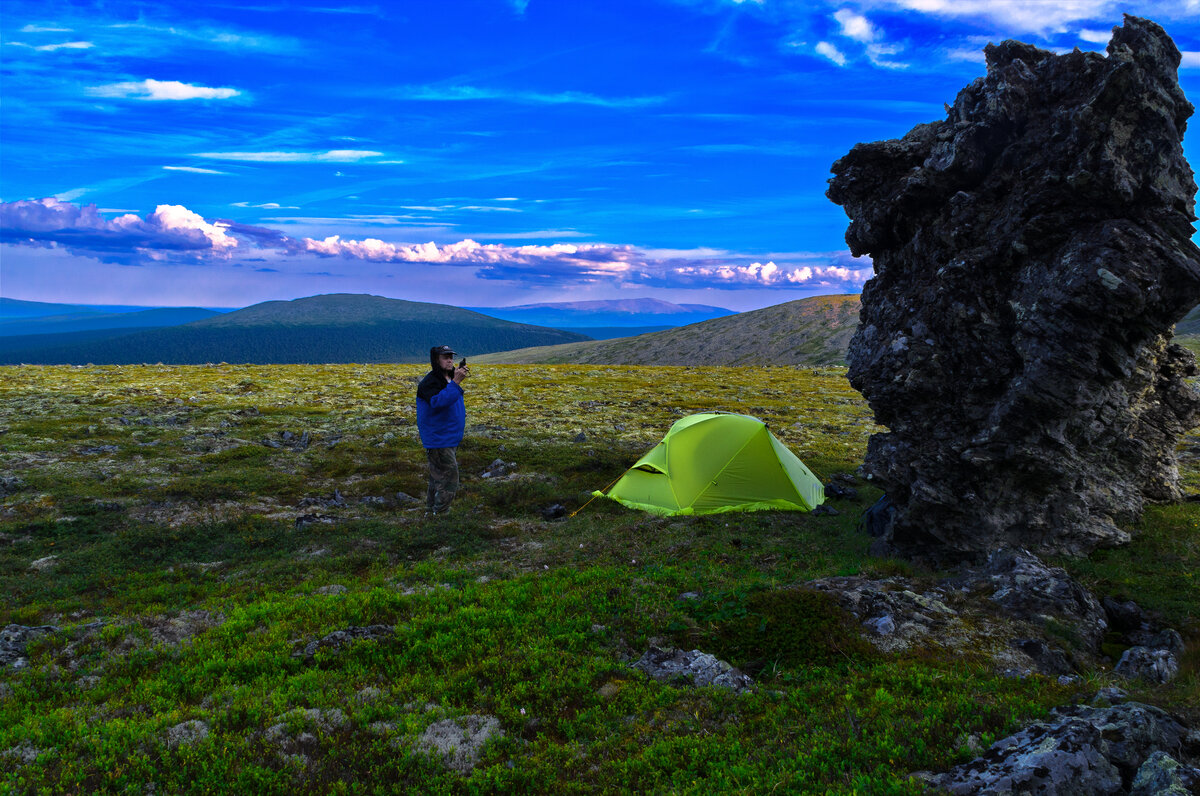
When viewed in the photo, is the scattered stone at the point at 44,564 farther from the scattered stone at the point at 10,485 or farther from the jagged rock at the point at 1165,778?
the jagged rock at the point at 1165,778

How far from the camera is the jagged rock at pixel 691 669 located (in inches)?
377

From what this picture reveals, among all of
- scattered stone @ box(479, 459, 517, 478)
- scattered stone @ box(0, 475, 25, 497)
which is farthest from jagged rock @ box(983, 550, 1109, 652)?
scattered stone @ box(0, 475, 25, 497)

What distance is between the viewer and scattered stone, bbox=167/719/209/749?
316 inches

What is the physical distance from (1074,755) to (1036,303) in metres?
10.9

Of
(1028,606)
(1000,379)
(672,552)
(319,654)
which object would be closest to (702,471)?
(672,552)

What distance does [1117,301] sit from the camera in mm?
12664

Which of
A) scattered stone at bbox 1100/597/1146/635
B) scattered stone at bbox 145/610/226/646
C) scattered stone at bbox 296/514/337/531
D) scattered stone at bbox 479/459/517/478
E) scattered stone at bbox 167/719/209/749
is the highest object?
scattered stone at bbox 479/459/517/478

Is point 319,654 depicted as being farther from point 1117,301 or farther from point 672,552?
point 1117,301

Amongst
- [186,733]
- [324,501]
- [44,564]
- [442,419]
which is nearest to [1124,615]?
[186,733]

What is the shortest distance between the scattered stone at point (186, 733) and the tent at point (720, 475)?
1444 centimetres

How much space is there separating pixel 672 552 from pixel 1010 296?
34.5 ft

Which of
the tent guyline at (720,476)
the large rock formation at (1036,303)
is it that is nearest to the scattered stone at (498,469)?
the tent guyline at (720,476)

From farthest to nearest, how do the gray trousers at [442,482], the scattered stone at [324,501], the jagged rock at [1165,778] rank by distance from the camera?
1. the scattered stone at [324,501]
2. the gray trousers at [442,482]
3. the jagged rock at [1165,778]

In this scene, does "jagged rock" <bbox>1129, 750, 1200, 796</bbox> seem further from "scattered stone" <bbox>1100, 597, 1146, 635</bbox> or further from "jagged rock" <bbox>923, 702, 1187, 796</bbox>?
"scattered stone" <bbox>1100, 597, 1146, 635</bbox>
